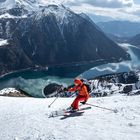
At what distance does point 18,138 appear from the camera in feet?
70.1

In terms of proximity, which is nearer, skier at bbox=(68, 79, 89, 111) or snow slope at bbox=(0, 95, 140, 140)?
snow slope at bbox=(0, 95, 140, 140)

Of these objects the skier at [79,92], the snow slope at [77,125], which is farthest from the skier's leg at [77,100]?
the snow slope at [77,125]

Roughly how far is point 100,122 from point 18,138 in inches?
220

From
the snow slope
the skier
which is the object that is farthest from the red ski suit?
the snow slope

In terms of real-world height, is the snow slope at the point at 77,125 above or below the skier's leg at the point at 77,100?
below

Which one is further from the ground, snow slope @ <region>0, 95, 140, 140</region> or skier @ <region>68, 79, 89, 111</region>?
skier @ <region>68, 79, 89, 111</region>

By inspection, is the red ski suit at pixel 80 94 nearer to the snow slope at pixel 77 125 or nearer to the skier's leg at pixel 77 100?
the skier's leg at pixel 77 100

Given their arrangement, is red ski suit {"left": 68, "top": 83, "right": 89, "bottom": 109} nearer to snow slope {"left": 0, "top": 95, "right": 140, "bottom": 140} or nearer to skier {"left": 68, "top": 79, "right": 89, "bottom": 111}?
skier {"left": 68, "top": 79, "right": 89, "bottom": 111}

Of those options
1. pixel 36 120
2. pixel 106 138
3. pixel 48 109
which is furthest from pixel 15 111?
pixel 106 138

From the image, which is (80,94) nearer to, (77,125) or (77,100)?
(77,100)

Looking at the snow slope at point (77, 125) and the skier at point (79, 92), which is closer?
the snow slope at point (77, 125)

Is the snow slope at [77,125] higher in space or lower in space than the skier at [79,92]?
lower

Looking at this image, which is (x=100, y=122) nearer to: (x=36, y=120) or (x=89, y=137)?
(x=89, y=137)

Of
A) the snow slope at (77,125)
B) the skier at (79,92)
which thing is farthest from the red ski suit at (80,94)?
the snow slope at (77,125)
